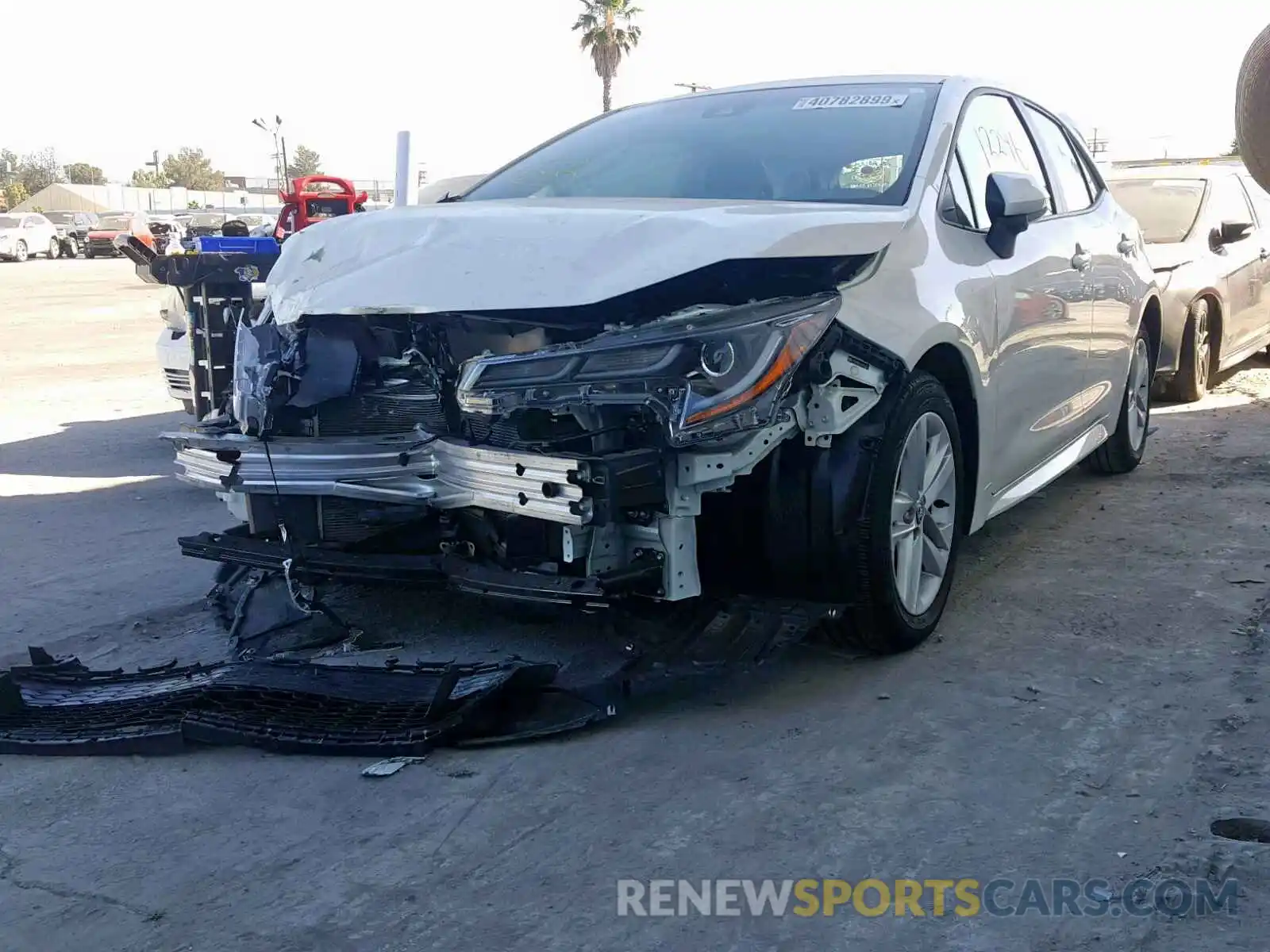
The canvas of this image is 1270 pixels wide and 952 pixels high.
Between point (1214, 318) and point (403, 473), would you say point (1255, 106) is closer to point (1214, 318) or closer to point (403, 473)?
point (1214, 318)

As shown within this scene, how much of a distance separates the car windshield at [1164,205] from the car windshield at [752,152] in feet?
16.7

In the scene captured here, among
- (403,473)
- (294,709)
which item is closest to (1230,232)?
(403,473)

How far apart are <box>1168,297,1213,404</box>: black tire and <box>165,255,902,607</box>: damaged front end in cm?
596

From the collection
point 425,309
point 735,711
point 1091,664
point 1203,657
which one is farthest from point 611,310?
point 1203,657

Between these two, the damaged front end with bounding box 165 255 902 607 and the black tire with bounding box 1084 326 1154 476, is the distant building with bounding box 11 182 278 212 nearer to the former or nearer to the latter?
the black tire with bounding box 1084 326 1154 476

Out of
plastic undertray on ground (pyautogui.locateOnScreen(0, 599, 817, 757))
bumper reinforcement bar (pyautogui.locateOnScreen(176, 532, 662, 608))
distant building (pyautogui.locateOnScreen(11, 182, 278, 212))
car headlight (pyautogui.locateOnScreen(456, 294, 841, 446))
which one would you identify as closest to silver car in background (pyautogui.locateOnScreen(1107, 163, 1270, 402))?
plastic undertray on ground (pyautogui.locateOnScreen(0, 599, 817, 757))

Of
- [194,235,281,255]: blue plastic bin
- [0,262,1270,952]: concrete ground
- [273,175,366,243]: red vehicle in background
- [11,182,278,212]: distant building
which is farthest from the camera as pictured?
[11,182,278,212]: distant building

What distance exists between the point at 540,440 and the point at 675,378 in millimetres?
450

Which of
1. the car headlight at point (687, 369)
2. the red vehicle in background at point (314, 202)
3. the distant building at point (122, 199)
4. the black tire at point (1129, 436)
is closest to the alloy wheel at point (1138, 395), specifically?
the black tire at point (1129, 436)

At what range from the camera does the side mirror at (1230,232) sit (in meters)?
8.88

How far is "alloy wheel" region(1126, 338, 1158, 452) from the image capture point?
6.61 metres

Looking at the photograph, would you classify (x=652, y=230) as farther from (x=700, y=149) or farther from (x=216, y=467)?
(x=216, y=467)

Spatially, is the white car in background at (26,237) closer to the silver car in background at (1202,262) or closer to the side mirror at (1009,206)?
the silver car in background at (1202,262)

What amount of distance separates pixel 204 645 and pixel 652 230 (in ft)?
7.11
